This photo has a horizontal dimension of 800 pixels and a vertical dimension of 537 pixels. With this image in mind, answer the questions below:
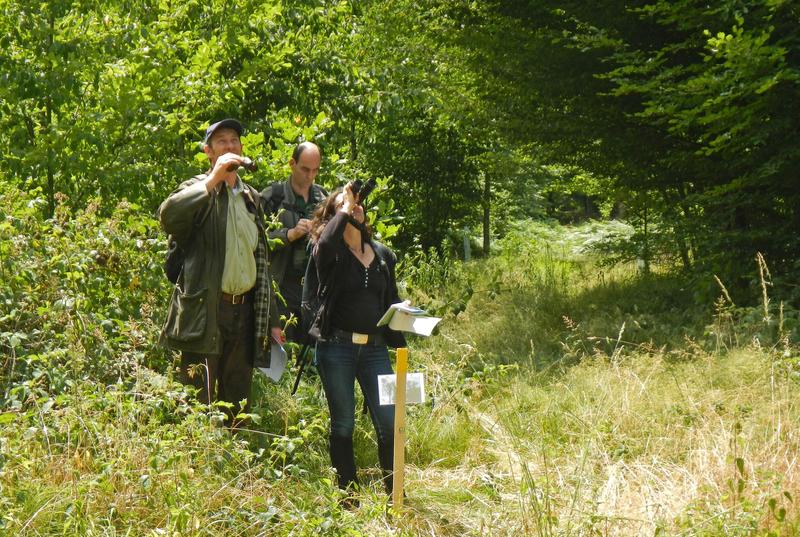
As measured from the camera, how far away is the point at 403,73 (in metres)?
12.0

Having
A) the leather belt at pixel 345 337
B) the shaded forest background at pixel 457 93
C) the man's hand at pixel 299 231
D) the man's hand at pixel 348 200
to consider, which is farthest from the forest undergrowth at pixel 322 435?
the man's hand at pixel 348 200

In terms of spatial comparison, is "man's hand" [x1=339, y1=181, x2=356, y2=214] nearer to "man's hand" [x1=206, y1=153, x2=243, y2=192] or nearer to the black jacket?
the black jacket

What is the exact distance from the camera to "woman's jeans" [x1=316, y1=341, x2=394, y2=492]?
507cm

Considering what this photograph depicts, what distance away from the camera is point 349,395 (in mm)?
5074

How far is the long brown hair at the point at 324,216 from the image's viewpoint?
5254mm

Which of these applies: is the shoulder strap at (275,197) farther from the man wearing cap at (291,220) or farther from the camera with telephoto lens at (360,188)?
the camera with telephoto lens at (360,188)

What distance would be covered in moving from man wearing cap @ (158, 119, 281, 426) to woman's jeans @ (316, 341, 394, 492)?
44 centimetres

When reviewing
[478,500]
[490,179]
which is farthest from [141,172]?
[490,179]

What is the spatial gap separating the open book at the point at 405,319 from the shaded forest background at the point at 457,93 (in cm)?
230

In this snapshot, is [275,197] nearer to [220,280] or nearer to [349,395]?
[220,280]

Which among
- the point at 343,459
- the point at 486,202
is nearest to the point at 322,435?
the point at 343,459

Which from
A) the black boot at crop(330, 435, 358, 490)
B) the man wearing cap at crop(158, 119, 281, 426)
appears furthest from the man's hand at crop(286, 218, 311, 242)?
the black boot at crop(330, 435, 358, 490)

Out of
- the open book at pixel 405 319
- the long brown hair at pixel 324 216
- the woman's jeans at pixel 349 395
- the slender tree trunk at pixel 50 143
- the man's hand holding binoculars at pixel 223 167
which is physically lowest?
the woman's jeans at pixel 349 395

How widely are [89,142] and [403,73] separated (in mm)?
5845
